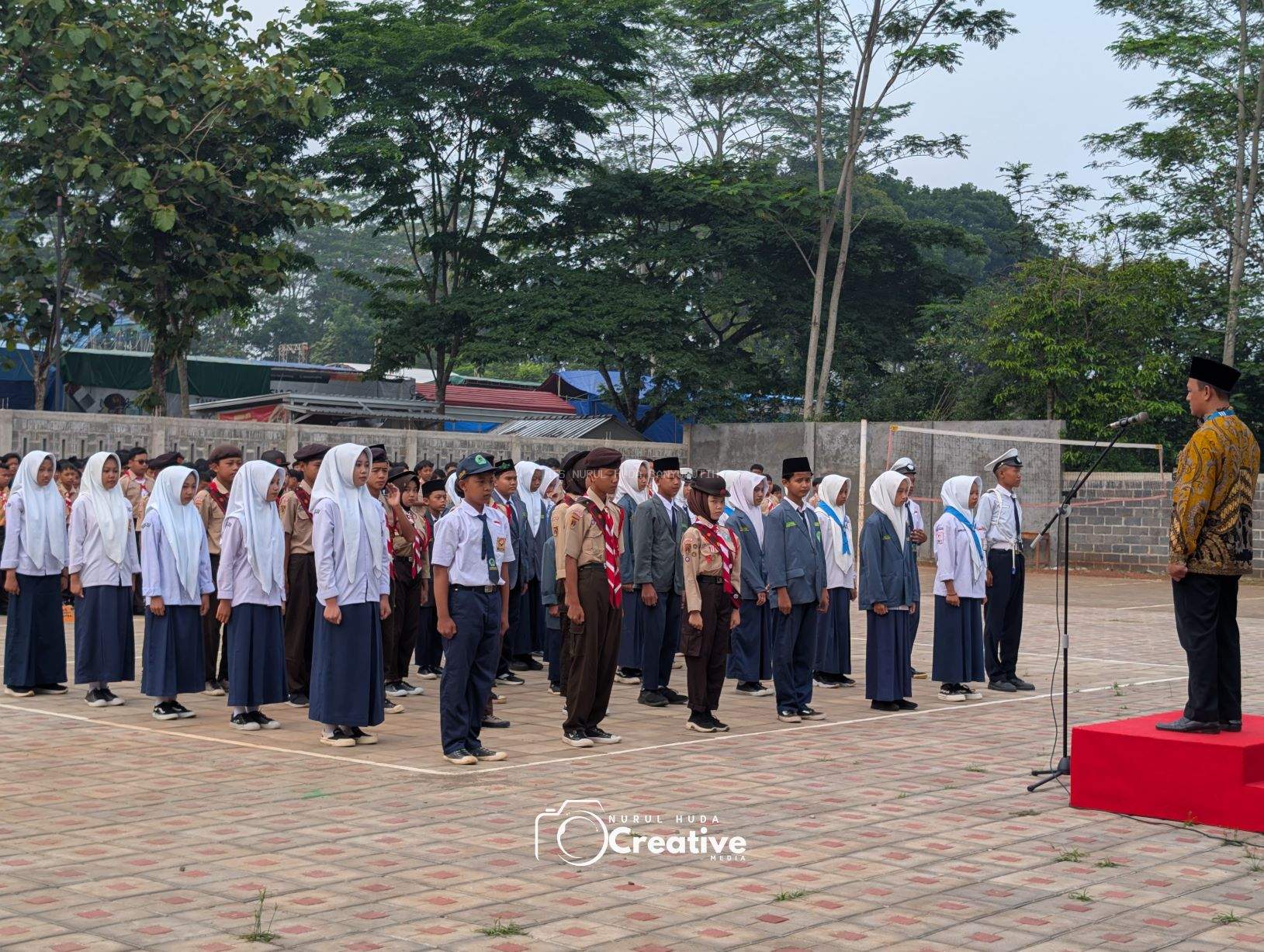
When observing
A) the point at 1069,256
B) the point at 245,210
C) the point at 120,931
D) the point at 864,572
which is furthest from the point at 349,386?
the point at 120,931

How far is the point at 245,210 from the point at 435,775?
15.5m

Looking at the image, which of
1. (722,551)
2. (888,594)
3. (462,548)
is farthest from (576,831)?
(888,594)

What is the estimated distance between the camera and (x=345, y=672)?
855 centimetres

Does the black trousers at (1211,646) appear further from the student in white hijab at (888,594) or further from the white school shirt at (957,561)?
the white school shirt at (957,561)

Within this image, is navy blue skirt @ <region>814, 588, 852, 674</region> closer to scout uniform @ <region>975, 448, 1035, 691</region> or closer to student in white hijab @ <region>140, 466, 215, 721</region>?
scout uniform @ <region>975, 448, 1035, 691</region>

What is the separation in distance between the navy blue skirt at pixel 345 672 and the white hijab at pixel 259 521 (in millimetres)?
897

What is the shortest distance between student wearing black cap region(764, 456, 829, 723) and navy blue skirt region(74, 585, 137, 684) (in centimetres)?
460

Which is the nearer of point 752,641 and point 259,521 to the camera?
point 259,521

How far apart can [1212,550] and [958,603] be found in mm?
4185

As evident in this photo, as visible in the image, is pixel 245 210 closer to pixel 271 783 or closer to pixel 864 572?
pixel 864 572

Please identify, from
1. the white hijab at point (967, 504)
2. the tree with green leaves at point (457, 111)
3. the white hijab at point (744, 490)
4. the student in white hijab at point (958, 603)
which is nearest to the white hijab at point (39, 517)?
the white hijab at point (744, 490)

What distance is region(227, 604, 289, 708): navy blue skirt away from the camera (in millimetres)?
9234

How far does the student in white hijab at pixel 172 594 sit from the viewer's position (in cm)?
955

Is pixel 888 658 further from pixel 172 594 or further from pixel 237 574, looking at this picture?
pixel 172 594
